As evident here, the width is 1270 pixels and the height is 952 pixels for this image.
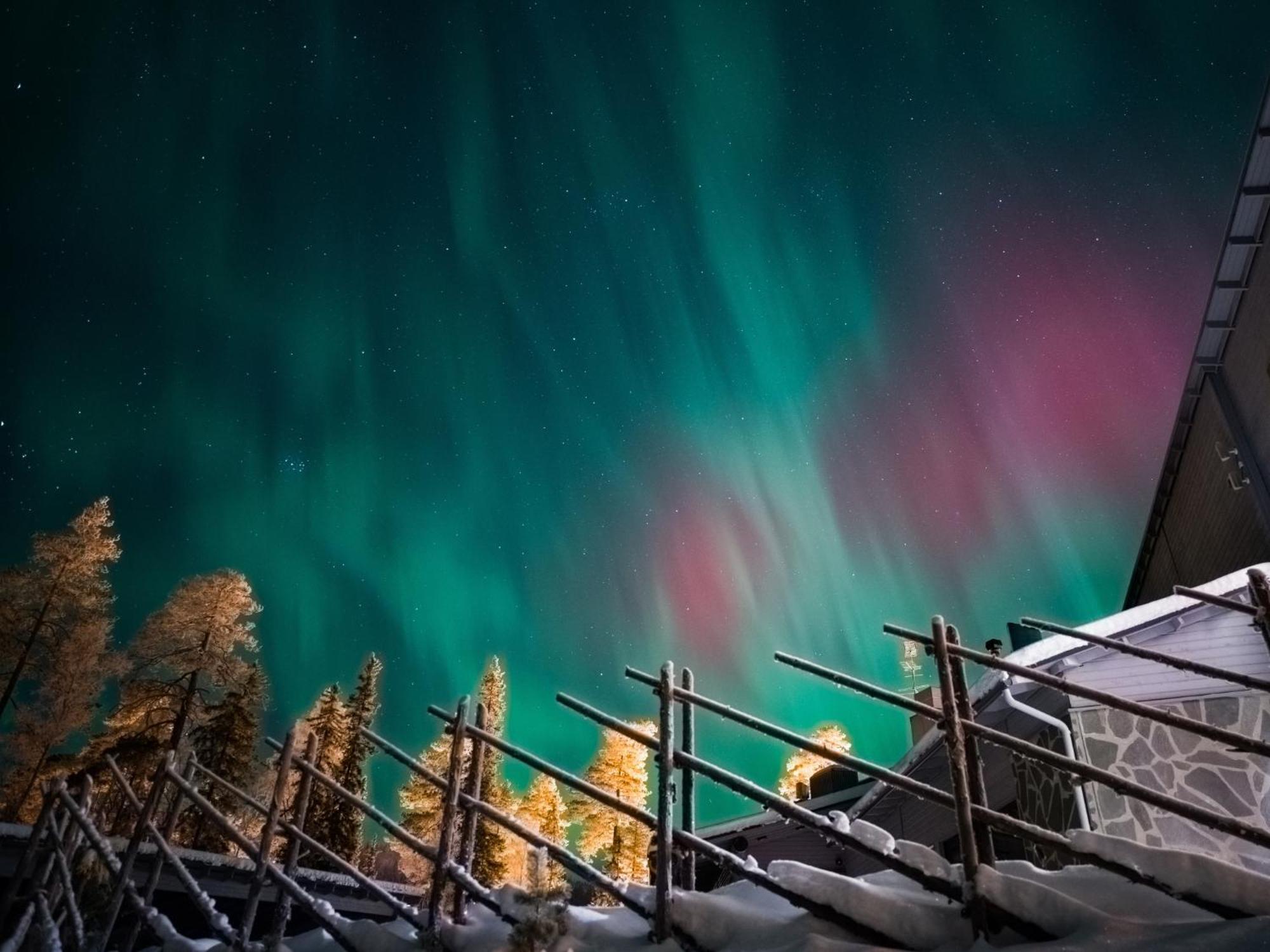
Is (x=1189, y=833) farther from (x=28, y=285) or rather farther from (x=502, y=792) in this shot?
(x=28, y=285)

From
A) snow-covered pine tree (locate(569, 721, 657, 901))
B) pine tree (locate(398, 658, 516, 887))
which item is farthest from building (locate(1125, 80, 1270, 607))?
pine tree (locate(398, 658, 516, 887))

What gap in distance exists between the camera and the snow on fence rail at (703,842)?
376cm

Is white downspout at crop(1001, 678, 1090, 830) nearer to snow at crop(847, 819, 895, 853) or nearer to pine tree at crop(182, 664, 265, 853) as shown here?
snow at crop(847, 819, 895, 853)

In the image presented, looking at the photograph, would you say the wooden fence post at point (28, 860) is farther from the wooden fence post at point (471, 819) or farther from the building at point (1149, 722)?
the building at point (1149, 722)

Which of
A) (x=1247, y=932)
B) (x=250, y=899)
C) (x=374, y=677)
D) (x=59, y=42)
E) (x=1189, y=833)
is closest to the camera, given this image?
(x=1247, y=932)

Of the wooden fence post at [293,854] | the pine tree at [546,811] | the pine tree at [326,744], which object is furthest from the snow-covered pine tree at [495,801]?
the wooden fence post at [293,854]

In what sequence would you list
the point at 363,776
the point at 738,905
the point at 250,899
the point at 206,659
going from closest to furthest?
the point at 738,905
the point at 250,899
the point at 206,659
the point at 363,776

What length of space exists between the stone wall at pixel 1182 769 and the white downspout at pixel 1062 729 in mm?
134

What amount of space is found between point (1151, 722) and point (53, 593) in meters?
32.5

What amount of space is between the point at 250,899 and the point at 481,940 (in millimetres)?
2062

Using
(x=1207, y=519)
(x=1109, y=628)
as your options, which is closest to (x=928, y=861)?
(x=1109, y=628)

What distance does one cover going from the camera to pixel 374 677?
1695 inches

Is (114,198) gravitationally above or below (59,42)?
below

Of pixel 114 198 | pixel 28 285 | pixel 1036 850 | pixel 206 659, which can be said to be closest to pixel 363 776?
pixel 206 659
